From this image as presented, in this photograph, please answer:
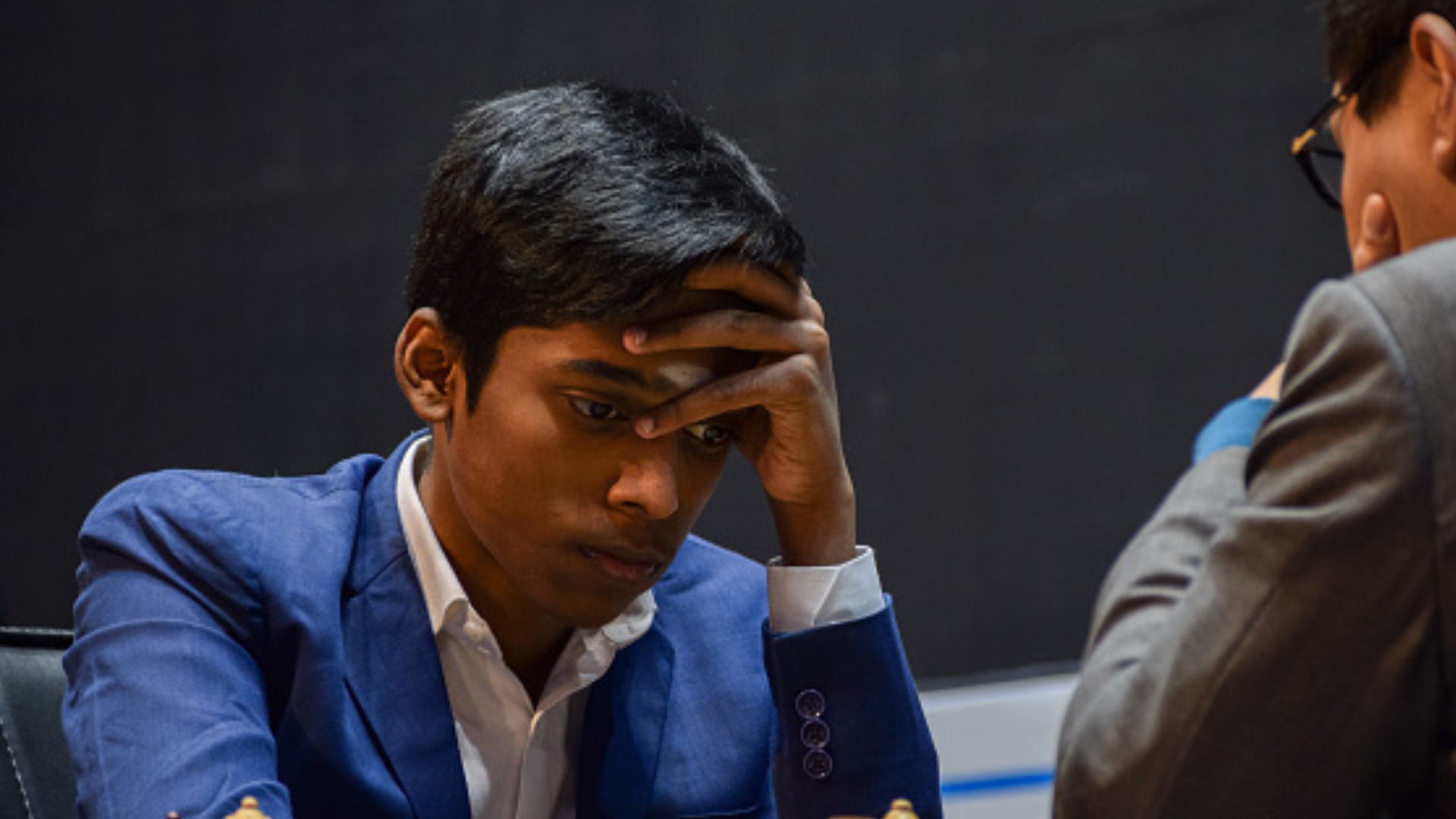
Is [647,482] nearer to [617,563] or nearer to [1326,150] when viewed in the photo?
[617,563]

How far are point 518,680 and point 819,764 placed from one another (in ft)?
1.15

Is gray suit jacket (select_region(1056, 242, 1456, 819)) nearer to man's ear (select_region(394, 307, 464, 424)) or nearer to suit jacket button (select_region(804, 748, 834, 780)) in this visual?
suit jacket button (select_region(804, 748, 834, 780))

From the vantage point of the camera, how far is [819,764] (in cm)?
170

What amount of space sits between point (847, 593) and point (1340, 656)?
815 mm

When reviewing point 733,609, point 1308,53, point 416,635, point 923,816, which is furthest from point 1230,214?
point 416,635

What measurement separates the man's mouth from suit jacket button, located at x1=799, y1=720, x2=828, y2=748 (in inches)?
9.2

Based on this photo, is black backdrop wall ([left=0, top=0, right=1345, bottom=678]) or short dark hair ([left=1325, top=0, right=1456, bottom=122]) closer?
short dark hair ([left=1325, top=0, right=1456, bottom=122])

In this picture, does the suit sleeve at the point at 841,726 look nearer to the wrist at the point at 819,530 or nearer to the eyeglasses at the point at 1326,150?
the wrist at the point at 819,530

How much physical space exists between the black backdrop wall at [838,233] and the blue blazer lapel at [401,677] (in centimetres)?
168

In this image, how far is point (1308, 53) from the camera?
3.14m

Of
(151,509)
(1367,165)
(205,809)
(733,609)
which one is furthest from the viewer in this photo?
(733,609)

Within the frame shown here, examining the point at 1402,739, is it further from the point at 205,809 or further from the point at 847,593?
the point at 205,809

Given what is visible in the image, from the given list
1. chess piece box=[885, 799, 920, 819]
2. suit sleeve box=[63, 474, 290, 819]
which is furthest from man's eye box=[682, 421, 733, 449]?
chess piece box=[885, 799, 920, 819]

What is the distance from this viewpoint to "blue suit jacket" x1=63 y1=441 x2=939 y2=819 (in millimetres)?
1550
